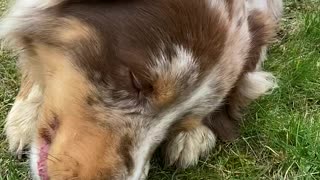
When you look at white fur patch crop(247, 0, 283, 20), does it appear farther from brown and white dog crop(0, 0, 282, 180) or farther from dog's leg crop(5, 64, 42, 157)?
dog's leg crop(5, 64, 42, 157)

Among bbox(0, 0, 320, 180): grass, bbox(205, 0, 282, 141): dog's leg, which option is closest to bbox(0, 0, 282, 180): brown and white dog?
bbox(205, 0, 282, 141): dog's leg

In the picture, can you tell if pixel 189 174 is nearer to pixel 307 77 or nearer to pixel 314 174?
pixel 314 174

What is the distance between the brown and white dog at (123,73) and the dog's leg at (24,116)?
276 mm

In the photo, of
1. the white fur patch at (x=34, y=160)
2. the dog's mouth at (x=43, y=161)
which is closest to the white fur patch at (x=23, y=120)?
the white fur patch at (x=34, y=160)

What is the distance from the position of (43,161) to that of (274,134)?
138 centimetres

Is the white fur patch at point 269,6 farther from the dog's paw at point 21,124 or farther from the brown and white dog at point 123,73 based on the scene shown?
the dog's paw at point 21,124

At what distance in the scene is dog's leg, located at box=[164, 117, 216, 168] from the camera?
3.79 m

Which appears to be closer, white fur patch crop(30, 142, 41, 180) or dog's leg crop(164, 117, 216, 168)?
white fur patch crop(30, 142, 41, 180)

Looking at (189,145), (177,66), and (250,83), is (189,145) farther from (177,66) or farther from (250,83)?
(177,66)

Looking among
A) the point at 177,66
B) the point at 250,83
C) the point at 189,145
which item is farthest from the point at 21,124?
the point at 250,83

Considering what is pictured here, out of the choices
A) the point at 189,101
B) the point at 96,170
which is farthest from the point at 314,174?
the point at 96,170

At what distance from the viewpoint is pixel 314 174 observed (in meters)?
3.79

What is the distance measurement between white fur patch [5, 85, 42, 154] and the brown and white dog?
0.90 feet

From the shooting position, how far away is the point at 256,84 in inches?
156
